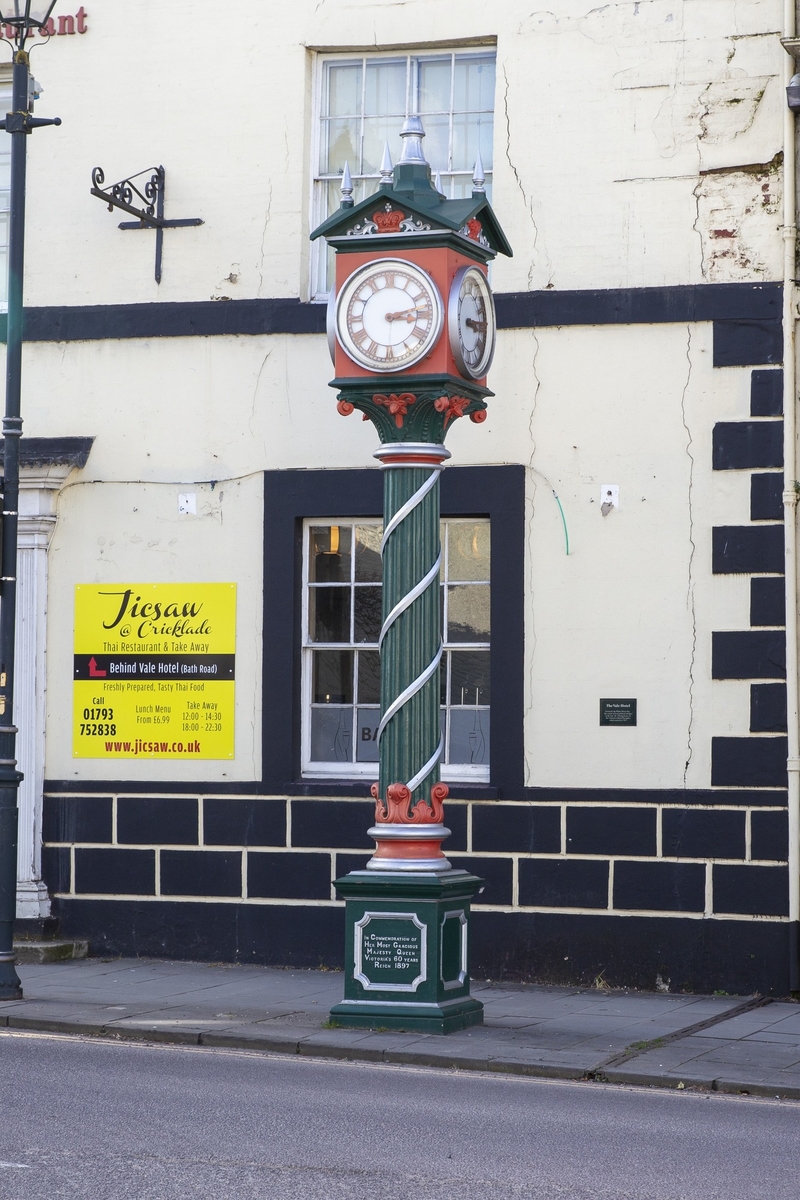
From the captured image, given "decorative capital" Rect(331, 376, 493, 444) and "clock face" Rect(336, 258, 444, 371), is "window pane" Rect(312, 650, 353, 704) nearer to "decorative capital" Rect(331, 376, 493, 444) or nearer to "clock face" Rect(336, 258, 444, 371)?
"decorative capital" Rect(331, 376, 493, 444)

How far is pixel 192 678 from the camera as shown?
1210 cm

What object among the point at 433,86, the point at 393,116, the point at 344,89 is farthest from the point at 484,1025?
the point at 344,89

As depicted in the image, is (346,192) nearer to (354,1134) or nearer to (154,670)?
(154,670)

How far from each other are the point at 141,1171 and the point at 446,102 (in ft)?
27.8

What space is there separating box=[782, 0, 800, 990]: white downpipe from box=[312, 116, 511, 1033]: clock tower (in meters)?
2.47

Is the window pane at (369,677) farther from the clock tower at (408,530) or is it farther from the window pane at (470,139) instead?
the window pane at (470,139)

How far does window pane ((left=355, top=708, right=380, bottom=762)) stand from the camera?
1194 centimetres

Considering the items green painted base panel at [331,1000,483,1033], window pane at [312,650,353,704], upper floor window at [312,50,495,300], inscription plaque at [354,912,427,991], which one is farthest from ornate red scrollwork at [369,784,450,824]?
upper floor window at [312,50,495,300]

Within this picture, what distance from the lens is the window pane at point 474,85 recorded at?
12.0 metres

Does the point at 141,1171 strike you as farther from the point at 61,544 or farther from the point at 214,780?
the point at 61,544

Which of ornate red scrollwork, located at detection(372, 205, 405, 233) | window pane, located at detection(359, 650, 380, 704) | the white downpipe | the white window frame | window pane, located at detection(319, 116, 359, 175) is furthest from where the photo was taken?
window pane, located at detection(319, 116, 359, 175)

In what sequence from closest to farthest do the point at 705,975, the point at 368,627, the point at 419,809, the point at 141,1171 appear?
the point at 141,1171 < the point at 419,809 < the point at 705,975 < the point at 368,627

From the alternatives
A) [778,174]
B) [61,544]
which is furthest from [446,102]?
[61,544]

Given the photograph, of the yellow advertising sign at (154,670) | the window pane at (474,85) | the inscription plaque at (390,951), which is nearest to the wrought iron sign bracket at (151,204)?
the window pane at (474,85)
